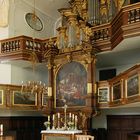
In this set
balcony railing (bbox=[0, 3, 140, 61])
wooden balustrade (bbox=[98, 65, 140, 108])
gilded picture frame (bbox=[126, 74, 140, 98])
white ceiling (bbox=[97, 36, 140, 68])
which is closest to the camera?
gilded picture frame (bbox=[126, 74, 140, 98])

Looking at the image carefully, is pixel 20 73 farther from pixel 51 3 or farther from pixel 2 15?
pixel 51 3

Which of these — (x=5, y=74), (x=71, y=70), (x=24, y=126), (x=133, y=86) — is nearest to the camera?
(x=133, y=86)

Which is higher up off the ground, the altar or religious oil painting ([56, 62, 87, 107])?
religious oil painting ([56, 62, 87, 107])

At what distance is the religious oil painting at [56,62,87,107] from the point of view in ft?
46.4

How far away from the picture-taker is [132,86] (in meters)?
10.3

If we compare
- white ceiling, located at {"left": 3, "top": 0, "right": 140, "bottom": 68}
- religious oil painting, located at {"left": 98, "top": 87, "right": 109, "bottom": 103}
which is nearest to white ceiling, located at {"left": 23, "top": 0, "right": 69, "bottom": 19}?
white ceiling, located at {"left": 3, "top": 0, "right": 140, "bottom": 68}

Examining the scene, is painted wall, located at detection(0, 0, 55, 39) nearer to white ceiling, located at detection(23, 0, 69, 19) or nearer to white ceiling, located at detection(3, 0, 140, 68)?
white ceiling, located at detection(23, 0, 69, 19)

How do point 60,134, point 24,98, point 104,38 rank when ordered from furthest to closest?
point 24,98 < point 104,38 < point 60,134

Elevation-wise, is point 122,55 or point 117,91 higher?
point 122,55

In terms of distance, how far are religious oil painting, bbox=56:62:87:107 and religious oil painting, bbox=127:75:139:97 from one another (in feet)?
11.7

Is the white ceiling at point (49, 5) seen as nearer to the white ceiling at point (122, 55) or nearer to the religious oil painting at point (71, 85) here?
the white ceiling at point (122, 55)

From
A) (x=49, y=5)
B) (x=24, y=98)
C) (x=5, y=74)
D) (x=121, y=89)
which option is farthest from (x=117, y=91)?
(x=49, y=5)

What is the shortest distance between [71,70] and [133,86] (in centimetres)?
491

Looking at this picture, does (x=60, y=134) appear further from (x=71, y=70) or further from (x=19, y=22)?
(x=19, y=22)
